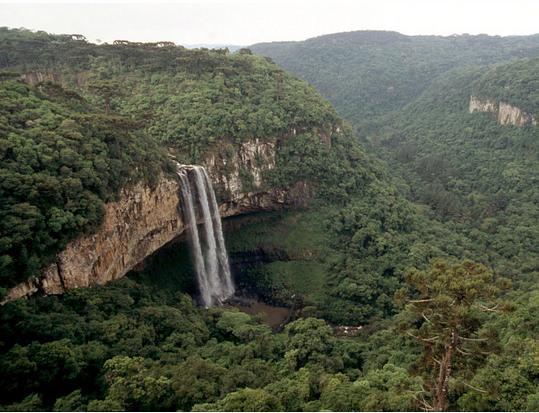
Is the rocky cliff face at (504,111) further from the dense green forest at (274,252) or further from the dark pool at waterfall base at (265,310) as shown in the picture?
the dark pool at waterfall base at (265,310)

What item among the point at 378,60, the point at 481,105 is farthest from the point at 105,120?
the point at 378,60

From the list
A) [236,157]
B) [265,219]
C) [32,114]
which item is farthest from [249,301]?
[32,114]

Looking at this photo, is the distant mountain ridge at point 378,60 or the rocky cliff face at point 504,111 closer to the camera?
the rocky cliff face at point 504,111

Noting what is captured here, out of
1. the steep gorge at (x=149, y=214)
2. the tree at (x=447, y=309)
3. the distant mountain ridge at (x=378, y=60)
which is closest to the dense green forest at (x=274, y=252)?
the tree at (x=447, y=309)

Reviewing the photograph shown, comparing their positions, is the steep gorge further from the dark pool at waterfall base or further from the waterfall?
the dark pool at waterfall base

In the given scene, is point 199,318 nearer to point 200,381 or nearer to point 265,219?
point 200,381

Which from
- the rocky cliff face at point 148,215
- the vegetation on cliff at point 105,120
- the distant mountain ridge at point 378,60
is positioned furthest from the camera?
the distant mountain ridge at point 378,60

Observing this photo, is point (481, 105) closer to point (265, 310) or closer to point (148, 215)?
point (265, 310)
